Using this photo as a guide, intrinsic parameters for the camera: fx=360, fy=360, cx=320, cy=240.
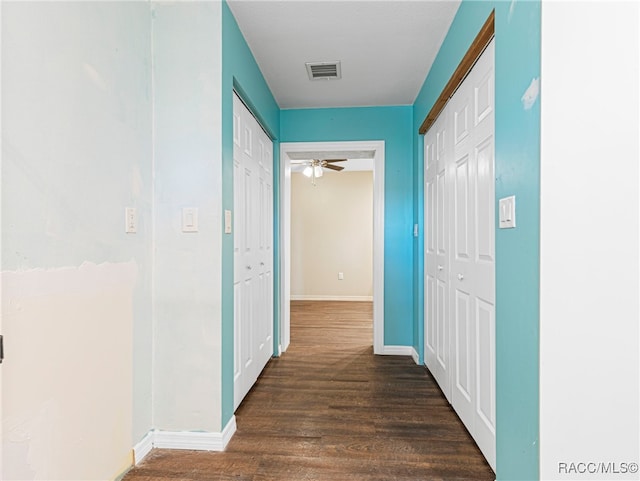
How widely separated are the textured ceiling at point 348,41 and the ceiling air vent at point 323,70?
45 mm

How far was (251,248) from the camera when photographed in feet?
8.41

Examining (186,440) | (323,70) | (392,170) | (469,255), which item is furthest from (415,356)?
(323,70)

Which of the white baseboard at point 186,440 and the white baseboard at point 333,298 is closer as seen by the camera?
the white baseboard at point 186,440

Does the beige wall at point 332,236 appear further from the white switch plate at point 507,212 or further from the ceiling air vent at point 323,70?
the white switch plate at point 507,212

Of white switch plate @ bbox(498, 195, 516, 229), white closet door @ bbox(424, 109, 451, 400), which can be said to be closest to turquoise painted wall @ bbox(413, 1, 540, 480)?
white switch plate @ bbox(498, 195, 516, 229)

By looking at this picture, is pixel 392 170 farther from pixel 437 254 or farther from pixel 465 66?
pixel 465 66

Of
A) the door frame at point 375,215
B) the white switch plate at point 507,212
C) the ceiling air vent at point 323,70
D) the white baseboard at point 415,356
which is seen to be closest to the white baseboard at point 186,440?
the door frame at point 375,215

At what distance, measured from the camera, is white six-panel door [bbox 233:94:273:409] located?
2.24 meters

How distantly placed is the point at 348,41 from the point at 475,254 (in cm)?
155

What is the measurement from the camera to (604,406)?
113 centimetres

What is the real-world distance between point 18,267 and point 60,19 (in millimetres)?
877

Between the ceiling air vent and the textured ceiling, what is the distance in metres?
0.04

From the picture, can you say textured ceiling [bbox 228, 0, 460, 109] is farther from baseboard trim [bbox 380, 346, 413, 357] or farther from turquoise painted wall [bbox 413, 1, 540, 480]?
baseboard trim [bbox 380, 346, 413, 357]

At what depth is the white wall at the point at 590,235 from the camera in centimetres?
110
